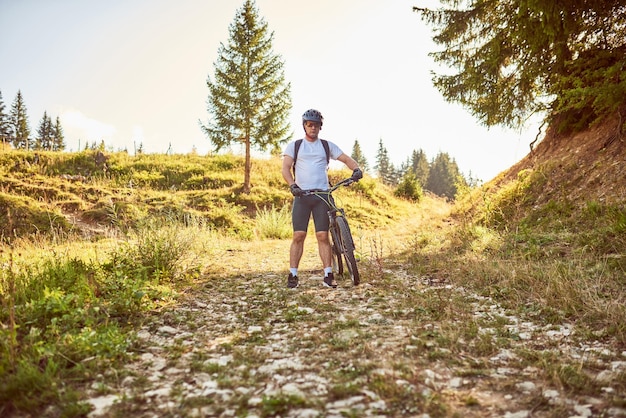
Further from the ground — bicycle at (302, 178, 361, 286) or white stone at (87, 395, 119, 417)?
bicycle at (302, 178, 361, 286)

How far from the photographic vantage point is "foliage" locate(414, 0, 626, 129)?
834 centimetres

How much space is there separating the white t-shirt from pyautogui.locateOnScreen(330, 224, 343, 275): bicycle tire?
0.83 meters

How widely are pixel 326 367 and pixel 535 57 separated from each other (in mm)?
10303

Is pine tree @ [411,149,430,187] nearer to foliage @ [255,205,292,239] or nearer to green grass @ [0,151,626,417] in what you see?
foliage @ [255,205,292,239]

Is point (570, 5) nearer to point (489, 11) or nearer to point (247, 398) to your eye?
point (489, 11)

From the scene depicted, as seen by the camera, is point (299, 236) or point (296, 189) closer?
point (296, 189)

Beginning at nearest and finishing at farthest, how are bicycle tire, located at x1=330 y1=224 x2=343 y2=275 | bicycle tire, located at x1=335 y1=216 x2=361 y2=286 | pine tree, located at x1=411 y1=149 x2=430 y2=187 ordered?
bicycle tire, located at x1=335 y1=216 x2=361 y2=286
bicycle tire, located at x1=330 y1=224 x2=343 y2=275
pine tree, located at x1=411 y1=149 x2=430 y2=187

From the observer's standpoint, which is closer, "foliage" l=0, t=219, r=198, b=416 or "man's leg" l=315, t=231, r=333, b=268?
"foliage" l=0, t=219, r=198, b=416

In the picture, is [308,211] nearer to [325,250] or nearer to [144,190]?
[325,250]

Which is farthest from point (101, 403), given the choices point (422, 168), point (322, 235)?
point (422, 168)

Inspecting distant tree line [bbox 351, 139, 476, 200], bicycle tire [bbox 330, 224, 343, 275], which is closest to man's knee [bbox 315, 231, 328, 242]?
bicycle tire [bbox 330, 224, 343, 275]

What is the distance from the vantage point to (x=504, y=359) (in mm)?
3502

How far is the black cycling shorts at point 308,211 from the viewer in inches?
269

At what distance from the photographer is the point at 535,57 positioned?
33.2 ft
